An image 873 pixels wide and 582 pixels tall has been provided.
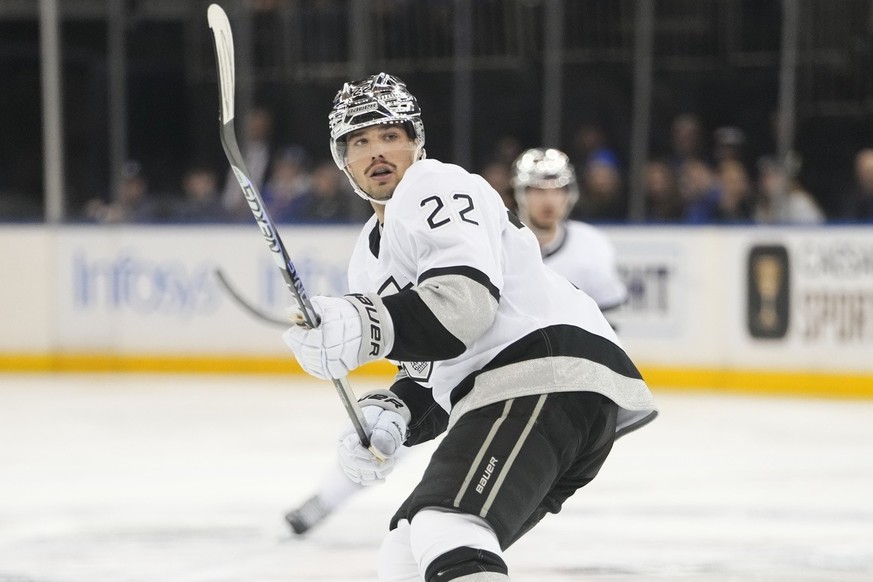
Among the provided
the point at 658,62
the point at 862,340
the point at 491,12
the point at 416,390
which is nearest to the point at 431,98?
the point at 491,12

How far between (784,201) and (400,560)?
6338 millimetres

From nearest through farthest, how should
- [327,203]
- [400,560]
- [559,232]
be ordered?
[400,560] → [559,232] → [327,203]

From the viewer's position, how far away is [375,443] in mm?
2559

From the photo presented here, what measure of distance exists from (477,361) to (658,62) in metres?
6.91

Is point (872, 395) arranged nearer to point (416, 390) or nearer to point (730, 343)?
point (730, 343)

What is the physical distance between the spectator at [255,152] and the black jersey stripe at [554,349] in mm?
7065

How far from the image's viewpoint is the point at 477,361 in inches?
94.3

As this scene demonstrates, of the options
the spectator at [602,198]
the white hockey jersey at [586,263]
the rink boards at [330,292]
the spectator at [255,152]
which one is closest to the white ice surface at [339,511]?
the rink boards at [330,292]

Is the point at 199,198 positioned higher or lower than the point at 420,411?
lower

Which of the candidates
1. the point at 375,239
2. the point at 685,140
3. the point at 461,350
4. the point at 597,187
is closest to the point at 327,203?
the point at 597,187

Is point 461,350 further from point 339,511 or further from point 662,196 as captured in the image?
point 662,196

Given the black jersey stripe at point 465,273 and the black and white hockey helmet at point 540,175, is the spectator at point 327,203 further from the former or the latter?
the black jersey stripe at point 465,273

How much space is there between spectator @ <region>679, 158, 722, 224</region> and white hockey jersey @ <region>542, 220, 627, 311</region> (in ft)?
10.9

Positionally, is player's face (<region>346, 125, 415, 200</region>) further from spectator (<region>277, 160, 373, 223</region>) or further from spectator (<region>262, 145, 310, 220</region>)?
spectator (<region>262, 145, 310, 220</region>)
